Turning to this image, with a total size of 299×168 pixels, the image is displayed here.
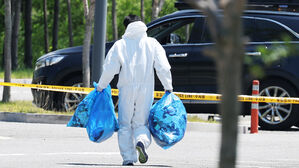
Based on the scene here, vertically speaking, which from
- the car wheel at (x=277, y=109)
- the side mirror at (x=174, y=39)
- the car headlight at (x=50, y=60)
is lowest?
the car wheel at (x=277, y=109)

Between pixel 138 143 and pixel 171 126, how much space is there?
445mm

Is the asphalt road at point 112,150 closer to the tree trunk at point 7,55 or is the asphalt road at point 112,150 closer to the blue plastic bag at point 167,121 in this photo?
the blue plastic bag at point 167,121

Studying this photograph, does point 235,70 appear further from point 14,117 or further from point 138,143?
point 14,117

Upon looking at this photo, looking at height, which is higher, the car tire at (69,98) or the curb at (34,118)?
the car tire at (69,98)

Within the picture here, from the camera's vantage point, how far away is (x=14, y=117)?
12.6 metres

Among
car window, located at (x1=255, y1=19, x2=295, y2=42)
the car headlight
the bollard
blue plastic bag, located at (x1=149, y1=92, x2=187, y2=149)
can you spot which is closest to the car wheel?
the bollard

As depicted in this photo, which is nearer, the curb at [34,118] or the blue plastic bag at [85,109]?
the blue plastic bag at [85,109]

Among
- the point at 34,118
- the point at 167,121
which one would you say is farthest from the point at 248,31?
the point at 167,121

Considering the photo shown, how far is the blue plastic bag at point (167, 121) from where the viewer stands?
7695 mm

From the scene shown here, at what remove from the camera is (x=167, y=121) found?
25.5ft

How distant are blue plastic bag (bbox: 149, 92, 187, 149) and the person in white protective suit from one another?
0.08 meters

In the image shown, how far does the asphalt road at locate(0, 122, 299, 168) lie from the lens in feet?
25.7

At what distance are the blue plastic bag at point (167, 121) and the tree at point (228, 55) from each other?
506 cm

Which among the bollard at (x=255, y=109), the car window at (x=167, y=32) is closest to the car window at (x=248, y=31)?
the car window at (x=167, y=32)
